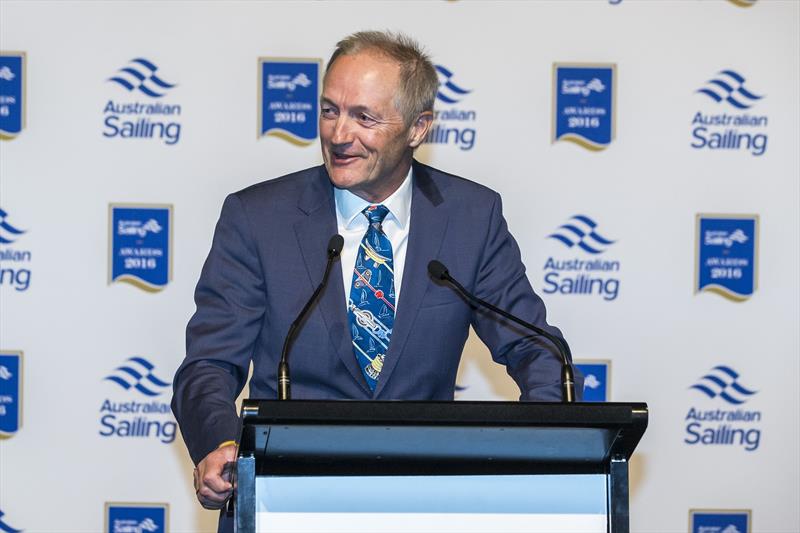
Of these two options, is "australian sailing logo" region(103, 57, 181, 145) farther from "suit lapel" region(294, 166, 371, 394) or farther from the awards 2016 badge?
"suit lapel" region(294, 166, 371, 394)

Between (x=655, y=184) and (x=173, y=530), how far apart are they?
2.17 meters

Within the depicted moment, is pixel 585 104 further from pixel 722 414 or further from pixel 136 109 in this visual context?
pixel 136 109

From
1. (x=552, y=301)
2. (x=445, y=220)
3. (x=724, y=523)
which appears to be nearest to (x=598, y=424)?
(x=445, y=220)

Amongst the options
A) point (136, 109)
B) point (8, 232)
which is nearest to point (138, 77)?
point (136, 109)

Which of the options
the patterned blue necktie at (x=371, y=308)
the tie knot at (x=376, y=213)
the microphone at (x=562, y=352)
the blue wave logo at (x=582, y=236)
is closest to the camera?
the microphone at (x=562, y=352)

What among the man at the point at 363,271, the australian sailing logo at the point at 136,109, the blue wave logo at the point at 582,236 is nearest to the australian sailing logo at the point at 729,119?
the blue wave logo at the point at 582,236

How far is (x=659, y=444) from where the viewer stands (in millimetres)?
4129

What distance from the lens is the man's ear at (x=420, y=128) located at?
263 cm

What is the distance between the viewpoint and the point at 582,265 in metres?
4.06

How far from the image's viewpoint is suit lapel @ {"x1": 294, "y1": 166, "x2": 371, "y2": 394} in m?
2.48

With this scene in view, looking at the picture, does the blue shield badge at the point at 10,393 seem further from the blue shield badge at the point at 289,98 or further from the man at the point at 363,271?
the man at the point at 363,271

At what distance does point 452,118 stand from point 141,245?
3.96ft

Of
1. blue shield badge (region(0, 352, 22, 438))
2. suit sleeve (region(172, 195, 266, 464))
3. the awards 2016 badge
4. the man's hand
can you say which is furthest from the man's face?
blue shield badge (region(0, 352, 22, 438))

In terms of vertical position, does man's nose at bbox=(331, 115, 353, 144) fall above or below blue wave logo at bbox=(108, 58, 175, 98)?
below
